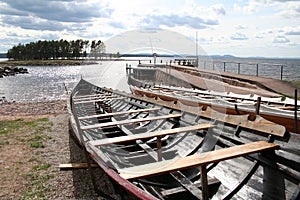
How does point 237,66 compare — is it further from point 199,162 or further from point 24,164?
point 199,162

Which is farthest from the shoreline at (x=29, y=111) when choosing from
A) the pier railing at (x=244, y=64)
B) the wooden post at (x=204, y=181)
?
the wooden post at (x=204, y=181)

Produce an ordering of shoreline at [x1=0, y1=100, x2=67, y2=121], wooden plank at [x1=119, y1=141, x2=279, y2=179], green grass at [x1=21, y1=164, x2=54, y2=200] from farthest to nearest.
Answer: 1. shoreline at [x1=0, y1=100, x2=67, y2=121]
2. green grass at [x1=21, y1=164, x2=54, y2=200]
3. wooden plank at [x1=119, y1=141, x2=279, y2=179]

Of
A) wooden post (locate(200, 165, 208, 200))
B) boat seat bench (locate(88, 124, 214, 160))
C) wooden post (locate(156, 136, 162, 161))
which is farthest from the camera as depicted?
wooden post (locate(156, 136, 162, 161))

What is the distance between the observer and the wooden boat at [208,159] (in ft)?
11.2

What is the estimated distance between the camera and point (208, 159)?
329 centimetres

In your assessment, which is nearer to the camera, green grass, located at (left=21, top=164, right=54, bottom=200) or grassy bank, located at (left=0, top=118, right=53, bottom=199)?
green grass, located at (left=21, top=164, right=54, bottom=200)

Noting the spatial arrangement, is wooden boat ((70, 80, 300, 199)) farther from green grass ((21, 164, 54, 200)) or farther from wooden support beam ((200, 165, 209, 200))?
green grass ((21, 164, 54, 200))

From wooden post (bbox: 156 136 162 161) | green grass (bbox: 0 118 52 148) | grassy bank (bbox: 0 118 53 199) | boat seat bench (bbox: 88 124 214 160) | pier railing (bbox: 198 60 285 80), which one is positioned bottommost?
green grass (bbox: 0 118 52 148)

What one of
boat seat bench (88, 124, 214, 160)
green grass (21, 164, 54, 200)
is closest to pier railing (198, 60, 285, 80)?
boat seat bench (88, 124, 214, 160)

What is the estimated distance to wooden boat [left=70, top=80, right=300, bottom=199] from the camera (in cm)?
340

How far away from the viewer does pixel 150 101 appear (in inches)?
333

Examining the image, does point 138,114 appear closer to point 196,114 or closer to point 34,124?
point 196,114

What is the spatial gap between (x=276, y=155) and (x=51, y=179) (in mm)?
5206

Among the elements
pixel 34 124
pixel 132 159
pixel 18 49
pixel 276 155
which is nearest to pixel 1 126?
pixel 34 124
